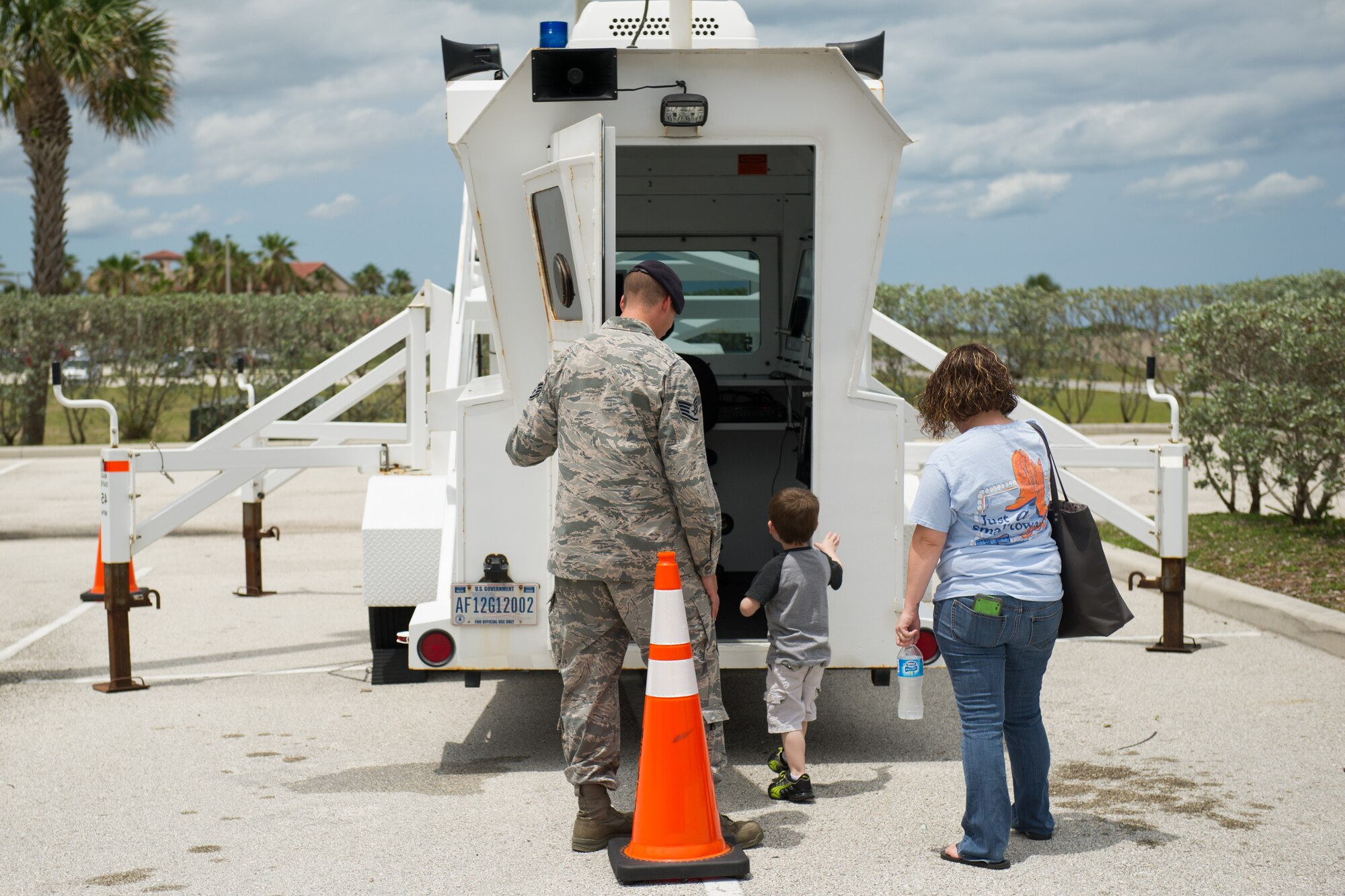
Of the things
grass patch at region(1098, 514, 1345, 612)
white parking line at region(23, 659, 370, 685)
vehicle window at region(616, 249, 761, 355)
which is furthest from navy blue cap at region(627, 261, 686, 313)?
grass patch at region(1098, 514, 1345, 612)

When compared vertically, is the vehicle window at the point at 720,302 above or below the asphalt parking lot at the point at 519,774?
above

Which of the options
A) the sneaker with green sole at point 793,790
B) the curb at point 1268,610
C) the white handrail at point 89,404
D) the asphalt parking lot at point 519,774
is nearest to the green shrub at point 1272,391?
the curb at point 1268,610

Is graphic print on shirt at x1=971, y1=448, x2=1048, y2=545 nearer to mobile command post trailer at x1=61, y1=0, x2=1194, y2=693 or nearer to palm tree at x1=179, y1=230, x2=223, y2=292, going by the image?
Result: mobile command post trailer at x1=61, y1=0, x2=1194, y2=693

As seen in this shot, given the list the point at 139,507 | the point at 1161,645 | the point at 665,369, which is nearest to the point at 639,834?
the point at 665,369

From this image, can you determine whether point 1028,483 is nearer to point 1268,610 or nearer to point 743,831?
point 743,831

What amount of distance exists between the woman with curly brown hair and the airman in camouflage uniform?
70 centimetres

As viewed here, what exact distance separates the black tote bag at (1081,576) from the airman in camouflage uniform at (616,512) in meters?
1.07

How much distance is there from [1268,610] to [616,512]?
208 inches

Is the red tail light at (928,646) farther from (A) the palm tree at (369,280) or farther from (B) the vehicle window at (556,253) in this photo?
(A) the palm tree at (369,280)

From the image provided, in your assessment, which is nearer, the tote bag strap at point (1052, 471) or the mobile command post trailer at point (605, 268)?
the tote bag strap at point (1052, 471)

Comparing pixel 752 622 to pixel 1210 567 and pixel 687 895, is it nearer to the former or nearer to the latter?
pixel 687 895

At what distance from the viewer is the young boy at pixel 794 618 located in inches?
195

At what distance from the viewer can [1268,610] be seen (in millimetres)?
8000

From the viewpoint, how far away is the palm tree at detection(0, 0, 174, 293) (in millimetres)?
23531
